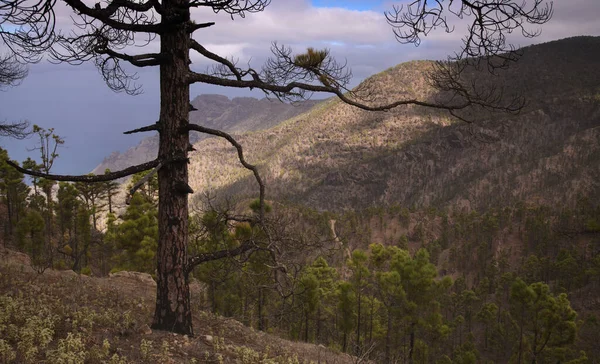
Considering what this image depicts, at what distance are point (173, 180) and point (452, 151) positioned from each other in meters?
156

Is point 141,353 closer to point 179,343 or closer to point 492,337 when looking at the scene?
point 179,343

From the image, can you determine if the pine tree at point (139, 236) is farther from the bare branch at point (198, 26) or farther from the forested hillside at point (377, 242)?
the bare branch at point (198, 26)

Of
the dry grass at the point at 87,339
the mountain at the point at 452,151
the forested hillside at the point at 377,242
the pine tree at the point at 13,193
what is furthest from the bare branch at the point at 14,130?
the mountain at the point at 452,151

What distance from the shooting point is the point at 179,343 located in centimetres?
593

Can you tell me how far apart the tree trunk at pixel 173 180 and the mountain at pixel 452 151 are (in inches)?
4411

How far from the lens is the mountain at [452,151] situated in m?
117

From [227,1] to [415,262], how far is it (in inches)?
887

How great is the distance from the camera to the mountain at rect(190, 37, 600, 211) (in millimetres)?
116688

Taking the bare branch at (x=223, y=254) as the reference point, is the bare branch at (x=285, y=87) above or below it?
above

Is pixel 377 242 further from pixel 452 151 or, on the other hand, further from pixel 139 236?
pixel 452 151

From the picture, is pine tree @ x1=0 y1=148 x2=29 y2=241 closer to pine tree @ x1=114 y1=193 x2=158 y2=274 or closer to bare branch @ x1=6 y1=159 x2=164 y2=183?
pine tree @ x1=114 y1=193 x2=158 y2=274

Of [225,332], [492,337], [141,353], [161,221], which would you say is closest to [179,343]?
[141,353]

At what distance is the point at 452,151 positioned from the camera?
151 m

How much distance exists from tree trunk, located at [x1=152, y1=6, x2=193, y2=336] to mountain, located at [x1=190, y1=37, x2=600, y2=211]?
4411 inches
